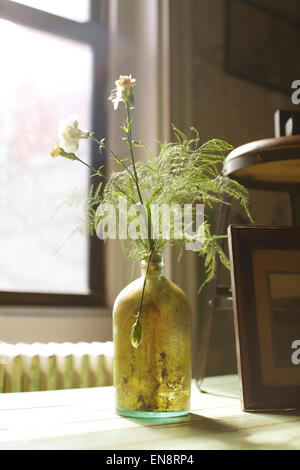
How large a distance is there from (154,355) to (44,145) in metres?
1.32

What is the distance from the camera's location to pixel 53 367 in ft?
4.99

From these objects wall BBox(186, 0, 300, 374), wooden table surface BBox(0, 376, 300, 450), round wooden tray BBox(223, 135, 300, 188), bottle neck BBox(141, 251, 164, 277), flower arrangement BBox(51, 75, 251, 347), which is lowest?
wooden table surface BBox(0, 376, 300, 450)

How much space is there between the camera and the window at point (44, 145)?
6.18 ft

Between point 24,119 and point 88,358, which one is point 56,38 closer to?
point 24,119

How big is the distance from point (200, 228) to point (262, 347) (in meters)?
0.26

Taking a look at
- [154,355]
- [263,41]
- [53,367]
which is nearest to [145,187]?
[154,355]

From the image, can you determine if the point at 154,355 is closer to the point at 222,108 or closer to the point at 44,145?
the point at 44,145

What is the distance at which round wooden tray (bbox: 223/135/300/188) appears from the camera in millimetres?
1091

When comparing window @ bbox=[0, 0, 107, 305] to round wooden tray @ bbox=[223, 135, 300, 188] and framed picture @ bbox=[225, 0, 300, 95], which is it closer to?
framed picture @ bbox=[225, 0, 300, 95]

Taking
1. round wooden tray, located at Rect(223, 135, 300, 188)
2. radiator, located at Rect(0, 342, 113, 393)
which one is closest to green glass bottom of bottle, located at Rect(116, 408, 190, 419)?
round wooden tray, located at Rect(223, 135, 300, 188)

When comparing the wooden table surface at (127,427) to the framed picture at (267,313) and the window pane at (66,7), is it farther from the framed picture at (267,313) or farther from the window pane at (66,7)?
the window pane at (66,7)

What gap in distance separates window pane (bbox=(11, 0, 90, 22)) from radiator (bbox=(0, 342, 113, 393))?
4.22 ft

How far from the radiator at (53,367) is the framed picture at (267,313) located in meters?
0.71
